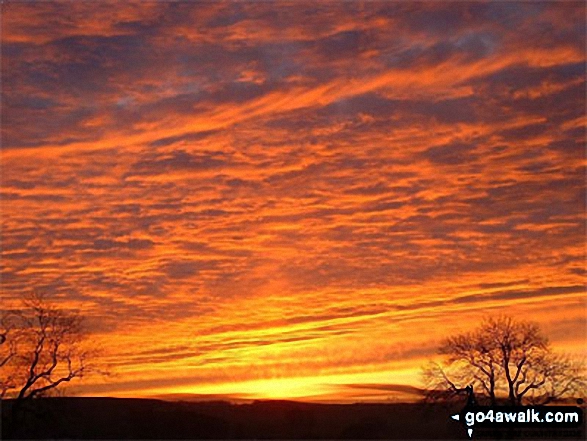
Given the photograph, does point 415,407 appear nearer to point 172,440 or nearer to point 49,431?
point 172,440

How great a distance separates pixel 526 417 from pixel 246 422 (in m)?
38.5

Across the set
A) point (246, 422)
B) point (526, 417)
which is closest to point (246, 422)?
point (246, 422)

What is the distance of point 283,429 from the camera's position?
81.5 m

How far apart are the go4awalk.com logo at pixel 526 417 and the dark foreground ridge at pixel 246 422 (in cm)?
1399

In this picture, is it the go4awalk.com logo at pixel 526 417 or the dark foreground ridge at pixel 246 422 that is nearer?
the go4awalk.com logo at pixel 526 417

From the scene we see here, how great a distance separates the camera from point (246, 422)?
285 feet

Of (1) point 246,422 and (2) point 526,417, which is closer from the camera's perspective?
(2) point 526,417

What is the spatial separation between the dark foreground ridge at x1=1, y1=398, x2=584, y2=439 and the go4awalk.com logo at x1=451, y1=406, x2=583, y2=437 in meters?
14.0

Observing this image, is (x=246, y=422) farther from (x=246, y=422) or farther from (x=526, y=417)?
(x=526, y=417)

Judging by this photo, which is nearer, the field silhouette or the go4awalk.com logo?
the go4awalk.com logo

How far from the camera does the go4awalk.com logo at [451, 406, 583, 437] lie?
157 ft

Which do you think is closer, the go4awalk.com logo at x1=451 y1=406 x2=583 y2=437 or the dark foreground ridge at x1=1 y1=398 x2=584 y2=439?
the go4awalk.com logo at x1=451 y1=406 x2=583 y2=437

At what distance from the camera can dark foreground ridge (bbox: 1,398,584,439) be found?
238 ft

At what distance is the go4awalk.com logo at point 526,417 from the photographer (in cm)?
4778
